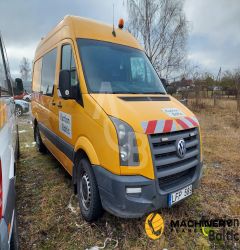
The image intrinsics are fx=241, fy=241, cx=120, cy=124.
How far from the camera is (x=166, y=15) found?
58.6ft

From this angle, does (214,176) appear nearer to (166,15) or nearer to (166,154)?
(166,154)

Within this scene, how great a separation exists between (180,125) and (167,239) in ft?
4.63

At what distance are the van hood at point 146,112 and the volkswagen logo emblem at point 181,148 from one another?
17cm

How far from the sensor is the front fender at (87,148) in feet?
9.42

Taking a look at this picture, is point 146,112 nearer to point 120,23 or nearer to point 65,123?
point 65,123

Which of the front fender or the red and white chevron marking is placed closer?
the red and white chevron marking

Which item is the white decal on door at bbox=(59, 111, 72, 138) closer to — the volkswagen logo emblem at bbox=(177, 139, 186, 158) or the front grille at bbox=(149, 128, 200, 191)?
the front grille at bbox=(149, 128, 200, 191)

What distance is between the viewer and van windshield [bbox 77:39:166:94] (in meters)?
3.30

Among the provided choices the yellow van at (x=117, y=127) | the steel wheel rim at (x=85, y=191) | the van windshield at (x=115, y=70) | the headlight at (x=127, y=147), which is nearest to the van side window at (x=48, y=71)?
the yellow van at (x=117, y=127)

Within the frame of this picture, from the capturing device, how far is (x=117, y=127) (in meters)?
2.62

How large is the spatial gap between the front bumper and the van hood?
553mm

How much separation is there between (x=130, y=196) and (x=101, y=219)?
0.96m

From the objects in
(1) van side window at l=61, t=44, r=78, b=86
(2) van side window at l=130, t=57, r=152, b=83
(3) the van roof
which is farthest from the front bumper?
(3) the van roof

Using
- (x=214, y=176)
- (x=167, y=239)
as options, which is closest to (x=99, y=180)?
(x=167, y=239)
